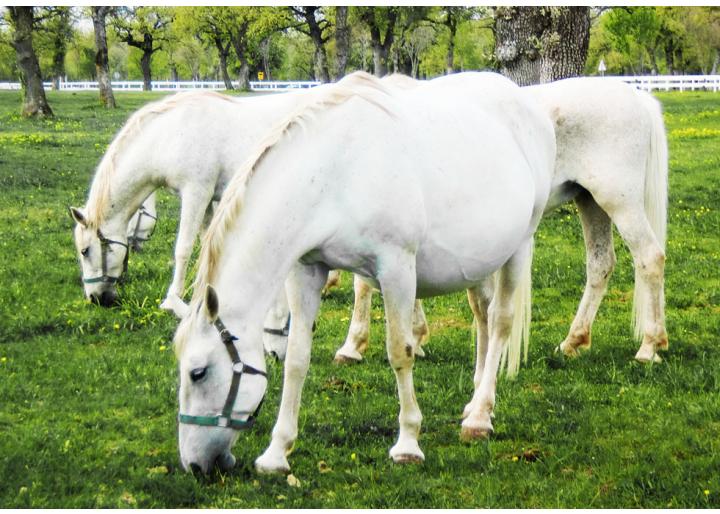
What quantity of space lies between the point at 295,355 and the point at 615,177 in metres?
3.31

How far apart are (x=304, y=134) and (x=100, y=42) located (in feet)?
93.2

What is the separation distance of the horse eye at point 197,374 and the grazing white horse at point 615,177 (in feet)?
9.11

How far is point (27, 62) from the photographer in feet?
86.0

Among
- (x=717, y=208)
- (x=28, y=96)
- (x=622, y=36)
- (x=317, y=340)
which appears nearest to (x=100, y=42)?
(x=28, y=96)

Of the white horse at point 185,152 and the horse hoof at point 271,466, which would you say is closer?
the horse hoof at point 271,466

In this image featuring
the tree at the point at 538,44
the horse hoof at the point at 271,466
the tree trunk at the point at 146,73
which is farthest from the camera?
the tree trunk at the point at 146,73

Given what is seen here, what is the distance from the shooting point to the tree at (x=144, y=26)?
57.9 metres

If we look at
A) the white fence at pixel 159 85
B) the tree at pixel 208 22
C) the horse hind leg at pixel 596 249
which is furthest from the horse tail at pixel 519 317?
the white fence at pixel 159 85

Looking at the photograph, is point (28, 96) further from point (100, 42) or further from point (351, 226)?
point (351, 226)

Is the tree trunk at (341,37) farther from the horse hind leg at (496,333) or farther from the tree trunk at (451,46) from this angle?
the horse hind leg at (496,333)

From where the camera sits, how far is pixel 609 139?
22.8 ft

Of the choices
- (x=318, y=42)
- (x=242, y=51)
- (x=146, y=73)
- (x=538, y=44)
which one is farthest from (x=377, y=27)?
(x=146, y=73)

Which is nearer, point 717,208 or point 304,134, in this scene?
point 304,134

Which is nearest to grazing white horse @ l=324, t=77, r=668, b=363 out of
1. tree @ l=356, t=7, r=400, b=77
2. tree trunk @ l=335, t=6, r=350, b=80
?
tree trunk @ l=335, t=6, r=350, b=80
